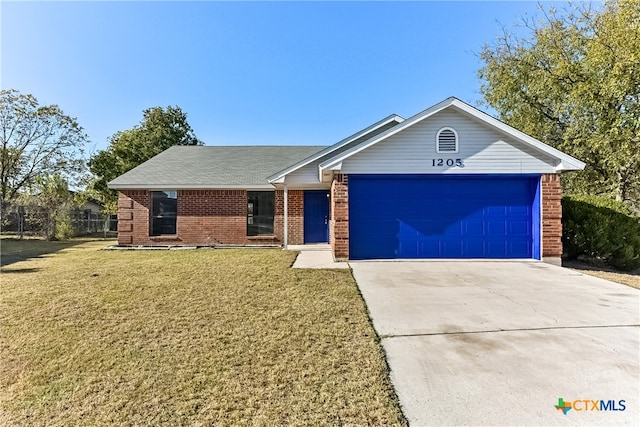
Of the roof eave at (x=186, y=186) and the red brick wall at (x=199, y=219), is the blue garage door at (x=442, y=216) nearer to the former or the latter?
the red brick wall at (x=199, y=219)

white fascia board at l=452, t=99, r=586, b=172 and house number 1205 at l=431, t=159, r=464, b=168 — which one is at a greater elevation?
white fascia board at l=452, t=99, r=586, b=172

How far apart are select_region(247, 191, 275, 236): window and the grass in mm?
7043

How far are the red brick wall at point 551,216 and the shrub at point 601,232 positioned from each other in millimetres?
1500

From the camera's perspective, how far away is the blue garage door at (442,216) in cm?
965

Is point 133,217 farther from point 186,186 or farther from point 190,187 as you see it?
point 190,187

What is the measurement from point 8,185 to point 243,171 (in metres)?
20.0

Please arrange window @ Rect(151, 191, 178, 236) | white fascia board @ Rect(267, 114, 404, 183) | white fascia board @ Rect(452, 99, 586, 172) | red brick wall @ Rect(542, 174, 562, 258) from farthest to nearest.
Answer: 1. window @ Rect(151, 191, 178, 236)
2. white fascia board @ Rect(267, 114, 404, 183)
3. red brick wall @ Rect(542, 174, 562, 258)
4. white fascia board @ Rect(452, 99, 586, 172)

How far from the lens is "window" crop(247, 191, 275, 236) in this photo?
13961 millimetres

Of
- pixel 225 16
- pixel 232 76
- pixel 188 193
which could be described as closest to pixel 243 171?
pixel 188 193

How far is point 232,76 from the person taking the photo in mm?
14906

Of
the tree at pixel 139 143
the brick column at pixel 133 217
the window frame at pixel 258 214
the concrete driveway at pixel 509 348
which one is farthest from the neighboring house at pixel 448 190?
the tree at pixel 139 143

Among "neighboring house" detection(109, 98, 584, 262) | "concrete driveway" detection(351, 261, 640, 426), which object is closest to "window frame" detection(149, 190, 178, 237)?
"neighboring house" detection(109, 98, 584, 262)

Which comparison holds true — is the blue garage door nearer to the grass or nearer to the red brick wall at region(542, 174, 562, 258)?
the red brick wall at region(542, 174, 562, 258)

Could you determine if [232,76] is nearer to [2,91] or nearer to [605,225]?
[605,225]
